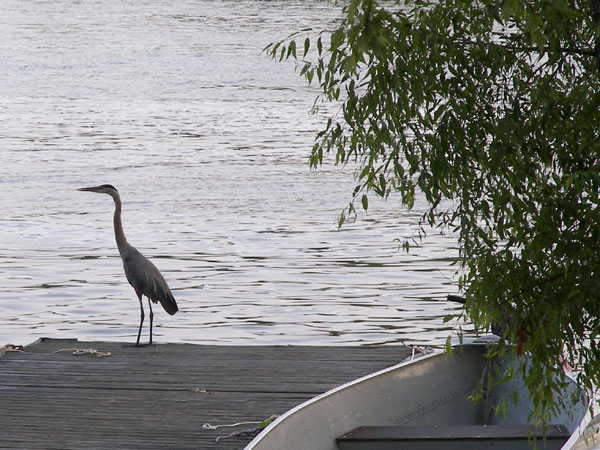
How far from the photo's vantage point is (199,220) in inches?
827

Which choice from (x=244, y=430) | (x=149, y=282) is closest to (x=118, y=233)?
(x=149, y=282)

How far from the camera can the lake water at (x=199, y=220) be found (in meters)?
15.0

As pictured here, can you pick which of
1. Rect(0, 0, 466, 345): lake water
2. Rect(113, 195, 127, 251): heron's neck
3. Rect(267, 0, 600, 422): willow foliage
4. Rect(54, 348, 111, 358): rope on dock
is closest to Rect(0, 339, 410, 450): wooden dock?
Rect(54, 348, 111, 358): rope on dock

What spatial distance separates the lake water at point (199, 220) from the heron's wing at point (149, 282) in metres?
2.40

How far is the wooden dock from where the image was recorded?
26.1 feet

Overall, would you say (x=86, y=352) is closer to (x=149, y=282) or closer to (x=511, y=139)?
(x=149, y=282)

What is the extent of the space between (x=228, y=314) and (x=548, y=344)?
10174 millimetres

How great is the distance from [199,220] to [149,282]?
963cm

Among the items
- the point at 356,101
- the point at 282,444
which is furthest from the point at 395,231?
the point at 356,101

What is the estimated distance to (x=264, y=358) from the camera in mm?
10297

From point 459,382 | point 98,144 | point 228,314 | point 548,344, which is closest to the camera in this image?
point 548,344

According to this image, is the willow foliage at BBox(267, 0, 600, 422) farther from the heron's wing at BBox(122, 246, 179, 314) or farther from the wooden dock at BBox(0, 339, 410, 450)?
the heron's wing at BBox(122, 246, 179, 314)

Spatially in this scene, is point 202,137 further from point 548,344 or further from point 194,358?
point 548,344

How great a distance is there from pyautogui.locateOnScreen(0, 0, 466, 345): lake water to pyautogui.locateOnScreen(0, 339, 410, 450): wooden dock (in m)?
1.97
